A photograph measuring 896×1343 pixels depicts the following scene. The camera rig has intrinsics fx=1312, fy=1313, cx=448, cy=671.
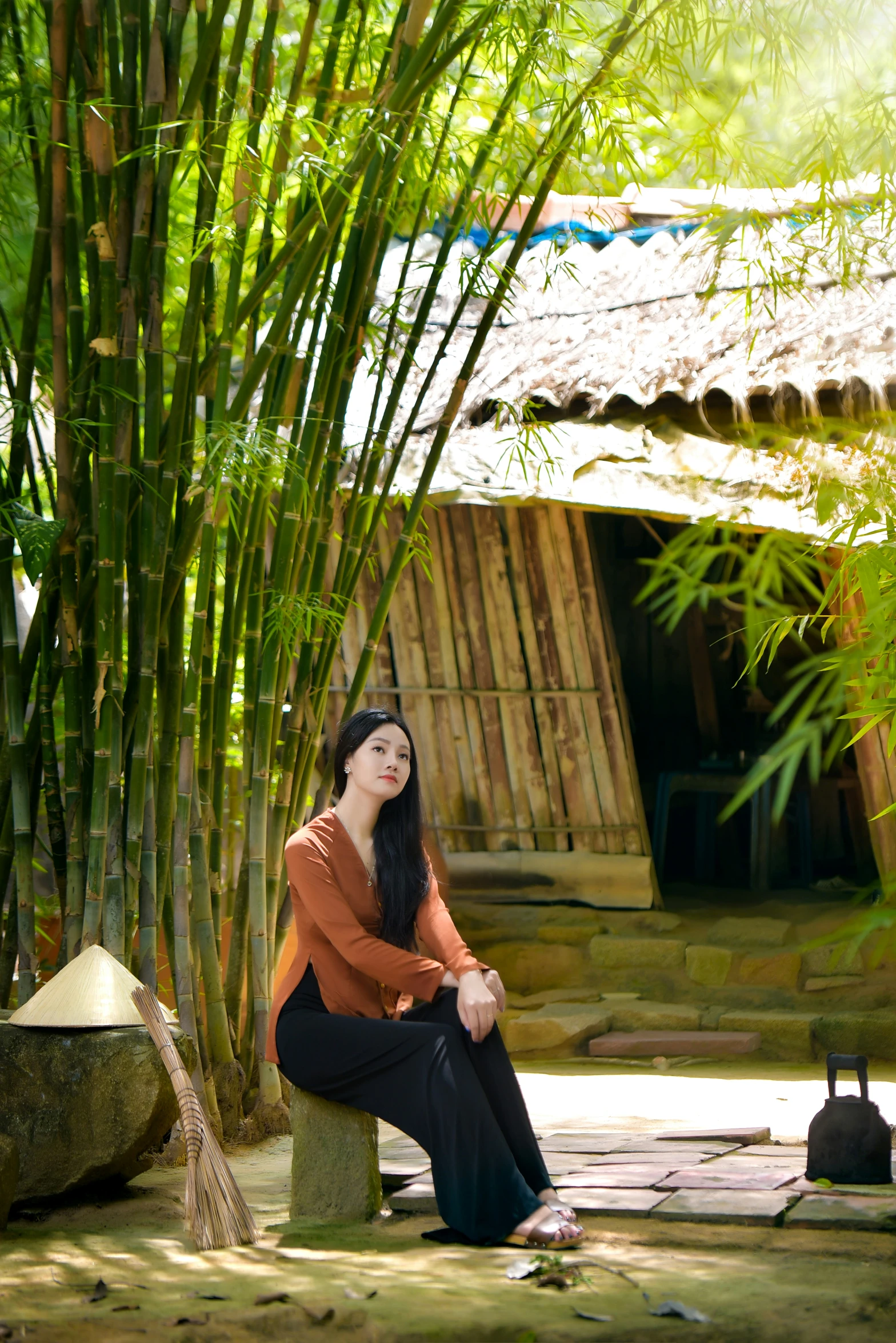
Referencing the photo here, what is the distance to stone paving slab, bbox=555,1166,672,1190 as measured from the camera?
2.67 metres

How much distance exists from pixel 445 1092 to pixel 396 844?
53 cm

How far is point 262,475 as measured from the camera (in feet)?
10.7

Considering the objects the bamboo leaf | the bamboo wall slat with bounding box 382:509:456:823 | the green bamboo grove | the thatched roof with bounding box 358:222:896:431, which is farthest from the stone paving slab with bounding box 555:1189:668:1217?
the bamboo wall slat with bounding box 382:509:456:823

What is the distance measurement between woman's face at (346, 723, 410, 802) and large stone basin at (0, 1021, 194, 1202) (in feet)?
2.46

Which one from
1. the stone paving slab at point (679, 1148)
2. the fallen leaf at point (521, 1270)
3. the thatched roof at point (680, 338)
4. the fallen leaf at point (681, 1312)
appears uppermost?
the thatched roof at point (680, 338)

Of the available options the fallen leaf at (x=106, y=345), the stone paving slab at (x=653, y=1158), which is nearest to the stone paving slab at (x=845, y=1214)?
the stone paving slab at (x=653, y=1158)

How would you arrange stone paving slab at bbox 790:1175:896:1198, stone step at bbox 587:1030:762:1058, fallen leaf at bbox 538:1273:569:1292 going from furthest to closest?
stone step at bbox 587:1030:762:1058 → stone paving slab at bbox 790:1175:896:1198 → fallen leaf at bbox 538:1273:569:1292

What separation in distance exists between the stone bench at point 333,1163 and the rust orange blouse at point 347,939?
145 millimetres

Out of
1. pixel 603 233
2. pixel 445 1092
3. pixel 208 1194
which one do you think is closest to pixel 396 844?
pixel 445 1092

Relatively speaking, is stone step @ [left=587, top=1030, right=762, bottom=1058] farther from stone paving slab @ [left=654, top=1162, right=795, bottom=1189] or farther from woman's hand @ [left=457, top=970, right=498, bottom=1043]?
woman's hand @ [left=457, top=970, right=498, bottom=1043]

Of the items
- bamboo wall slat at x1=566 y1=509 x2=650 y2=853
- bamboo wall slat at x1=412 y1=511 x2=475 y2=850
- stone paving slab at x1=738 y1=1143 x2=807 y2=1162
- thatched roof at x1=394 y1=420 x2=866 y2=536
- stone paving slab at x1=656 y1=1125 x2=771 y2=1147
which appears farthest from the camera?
bamboo wall slat at x1=412 y1=511 x2=475 y2=850

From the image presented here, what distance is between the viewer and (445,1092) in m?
2.40

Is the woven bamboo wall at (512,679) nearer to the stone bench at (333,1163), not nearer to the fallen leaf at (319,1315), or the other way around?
the stone bench at (333,1163)

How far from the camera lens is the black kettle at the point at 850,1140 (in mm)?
2607
